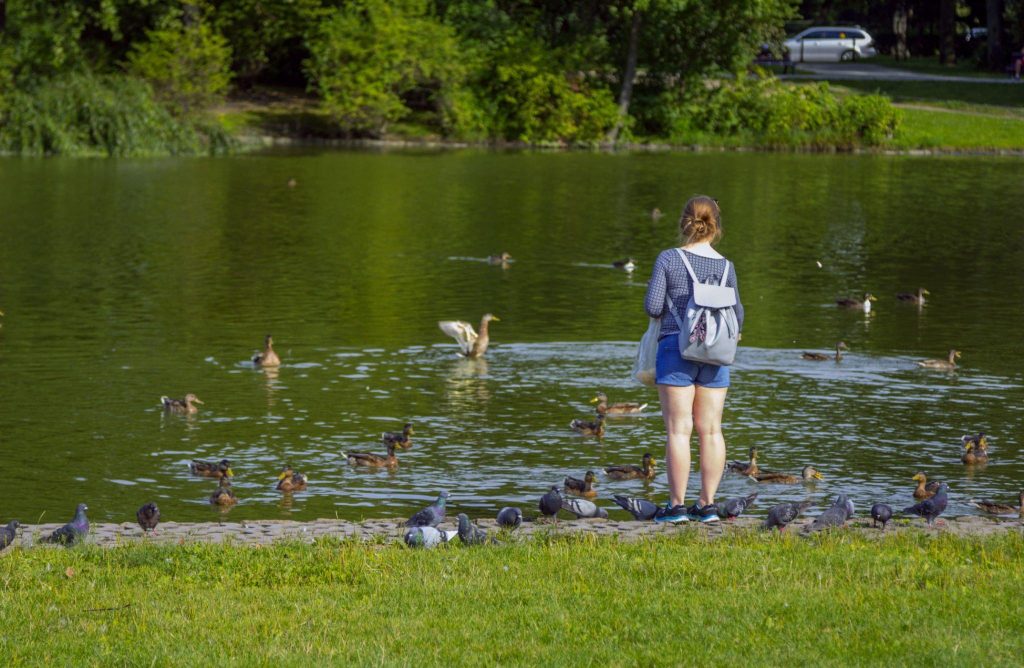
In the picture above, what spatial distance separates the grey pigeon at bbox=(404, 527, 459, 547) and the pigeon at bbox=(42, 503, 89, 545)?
2.56m

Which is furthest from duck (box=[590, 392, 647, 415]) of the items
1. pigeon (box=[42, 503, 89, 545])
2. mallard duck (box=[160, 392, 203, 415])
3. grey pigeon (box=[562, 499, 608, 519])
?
pigeon (box=[42, 503, 89, 545])

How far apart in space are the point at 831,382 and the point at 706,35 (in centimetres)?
5121

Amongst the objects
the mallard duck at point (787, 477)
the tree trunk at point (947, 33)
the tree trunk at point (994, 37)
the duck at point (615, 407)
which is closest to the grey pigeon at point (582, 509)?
the mallard duck at point (787, 477)

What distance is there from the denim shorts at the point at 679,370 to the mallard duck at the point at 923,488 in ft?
10.4

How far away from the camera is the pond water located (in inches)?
680

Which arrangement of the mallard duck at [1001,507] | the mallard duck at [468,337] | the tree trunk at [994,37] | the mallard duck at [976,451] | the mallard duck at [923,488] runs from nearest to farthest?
the mallard duck at [1001,507] < the mallard duck at [923,488] < the mallard duck at [976,451] < the mallard duck at [468,337] < the tree trunk at [994,37]

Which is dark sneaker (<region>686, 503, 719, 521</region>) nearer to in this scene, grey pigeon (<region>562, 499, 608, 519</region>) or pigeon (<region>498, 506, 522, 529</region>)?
grey pigeon (<region>562, 499, 608, 519</region>)

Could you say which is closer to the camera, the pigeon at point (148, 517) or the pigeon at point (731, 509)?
the pigeon at point (148, 517)

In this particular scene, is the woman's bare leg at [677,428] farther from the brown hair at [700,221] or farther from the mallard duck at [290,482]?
the mallard duck at [290,482]

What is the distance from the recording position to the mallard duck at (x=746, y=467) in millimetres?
16734

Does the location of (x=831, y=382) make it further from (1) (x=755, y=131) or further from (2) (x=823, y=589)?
(1) (x=755, y=131)

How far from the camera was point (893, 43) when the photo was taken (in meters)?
101

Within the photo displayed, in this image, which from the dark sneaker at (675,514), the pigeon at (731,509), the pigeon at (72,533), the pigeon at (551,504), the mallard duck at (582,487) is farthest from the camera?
the mallard duck at (582,487)

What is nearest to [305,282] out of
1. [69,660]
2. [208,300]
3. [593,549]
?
[208,300]
